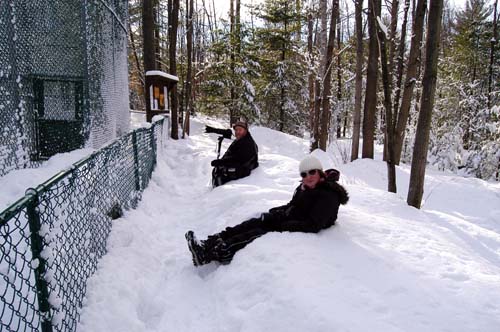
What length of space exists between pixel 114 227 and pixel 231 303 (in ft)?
6.37

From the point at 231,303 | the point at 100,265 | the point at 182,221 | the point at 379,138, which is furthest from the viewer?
the point at 379,138

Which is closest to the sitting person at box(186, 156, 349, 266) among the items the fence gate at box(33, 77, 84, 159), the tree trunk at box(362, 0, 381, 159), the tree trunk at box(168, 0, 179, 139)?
the fence gate at box(33, 77, 84, 159)

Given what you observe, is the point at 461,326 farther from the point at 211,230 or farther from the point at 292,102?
the point at 292,102

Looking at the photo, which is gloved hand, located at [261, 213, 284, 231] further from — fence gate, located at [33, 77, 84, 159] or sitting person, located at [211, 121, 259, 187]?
fence gate, located at [33, 77, 84, 159]

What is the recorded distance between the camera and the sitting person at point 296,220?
3.60m

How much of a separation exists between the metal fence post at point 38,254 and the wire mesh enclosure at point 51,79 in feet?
10.5

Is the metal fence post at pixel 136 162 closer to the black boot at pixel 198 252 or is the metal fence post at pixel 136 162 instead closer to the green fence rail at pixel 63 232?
the green fence rail at pixel 63 232

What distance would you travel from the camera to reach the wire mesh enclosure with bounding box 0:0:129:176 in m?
4.79

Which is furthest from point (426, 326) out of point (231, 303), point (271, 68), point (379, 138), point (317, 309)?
point (379, 138)

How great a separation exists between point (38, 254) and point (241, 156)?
5346 millimetres

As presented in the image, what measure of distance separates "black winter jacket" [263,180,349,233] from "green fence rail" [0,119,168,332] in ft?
5.92

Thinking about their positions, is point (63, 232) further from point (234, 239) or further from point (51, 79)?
point (51, 79)

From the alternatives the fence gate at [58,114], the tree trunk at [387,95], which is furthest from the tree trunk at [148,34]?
the tree trunk at [387,95]

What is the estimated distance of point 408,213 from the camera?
16.5 feet
